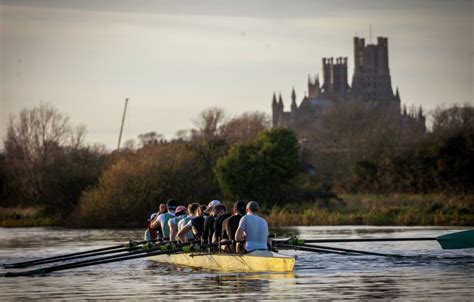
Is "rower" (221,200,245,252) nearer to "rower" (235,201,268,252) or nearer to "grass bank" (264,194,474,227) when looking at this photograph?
"rower" (235,201,268,252)

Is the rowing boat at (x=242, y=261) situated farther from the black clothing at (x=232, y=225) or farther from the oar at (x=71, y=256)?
the oar at (x=71, y=256)

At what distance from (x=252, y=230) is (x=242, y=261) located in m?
0.71

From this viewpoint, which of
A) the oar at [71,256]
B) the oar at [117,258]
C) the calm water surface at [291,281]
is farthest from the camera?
the oar at [71,256]

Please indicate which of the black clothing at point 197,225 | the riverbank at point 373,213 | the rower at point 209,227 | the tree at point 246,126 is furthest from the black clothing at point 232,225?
the tree at point 246,126

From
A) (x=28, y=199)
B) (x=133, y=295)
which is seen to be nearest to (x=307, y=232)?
(x=133, y=295)

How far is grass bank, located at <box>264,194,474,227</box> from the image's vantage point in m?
44.5

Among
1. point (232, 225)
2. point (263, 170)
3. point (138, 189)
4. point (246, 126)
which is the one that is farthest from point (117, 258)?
point (246, 126)

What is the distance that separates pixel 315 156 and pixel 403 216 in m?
39.3

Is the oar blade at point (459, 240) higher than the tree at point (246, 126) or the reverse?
the reverse

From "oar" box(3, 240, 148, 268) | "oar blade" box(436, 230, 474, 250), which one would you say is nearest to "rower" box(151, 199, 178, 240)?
"oar" box(3, 240, 148, 268)

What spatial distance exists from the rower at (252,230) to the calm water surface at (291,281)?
0.73 metres

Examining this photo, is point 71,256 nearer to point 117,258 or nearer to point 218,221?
point 117,258

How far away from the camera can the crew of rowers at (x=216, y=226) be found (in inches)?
878

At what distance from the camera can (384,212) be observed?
4716 cm
